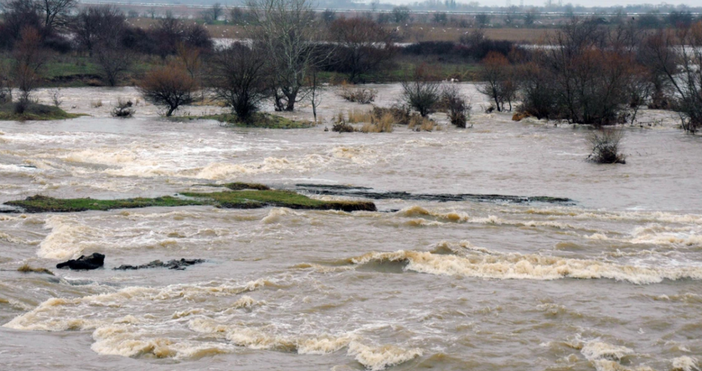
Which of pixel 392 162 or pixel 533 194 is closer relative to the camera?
pixel 533 194

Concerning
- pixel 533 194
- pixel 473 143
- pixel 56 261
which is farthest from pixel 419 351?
pixel 473 143

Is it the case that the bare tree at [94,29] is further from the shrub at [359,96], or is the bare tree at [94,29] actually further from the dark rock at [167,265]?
the dark rock at [167,265]

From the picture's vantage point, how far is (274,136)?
34.8 meters

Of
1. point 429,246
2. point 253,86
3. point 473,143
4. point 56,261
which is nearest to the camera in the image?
point 56,261

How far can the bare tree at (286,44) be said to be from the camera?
45406 mm

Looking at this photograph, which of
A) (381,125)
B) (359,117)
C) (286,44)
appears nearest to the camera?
(381,125)

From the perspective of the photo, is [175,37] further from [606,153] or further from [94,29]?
[606,153]

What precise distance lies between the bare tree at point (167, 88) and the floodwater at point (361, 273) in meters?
13.9

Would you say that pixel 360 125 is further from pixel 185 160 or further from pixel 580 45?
pixel 580 45

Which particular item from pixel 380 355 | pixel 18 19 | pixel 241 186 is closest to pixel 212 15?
pixel 18 19

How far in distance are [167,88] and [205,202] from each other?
23.3 metres

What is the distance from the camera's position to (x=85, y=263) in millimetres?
13469

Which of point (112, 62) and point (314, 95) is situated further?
point (112, 62)

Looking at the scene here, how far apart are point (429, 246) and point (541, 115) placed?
28.2 metres
